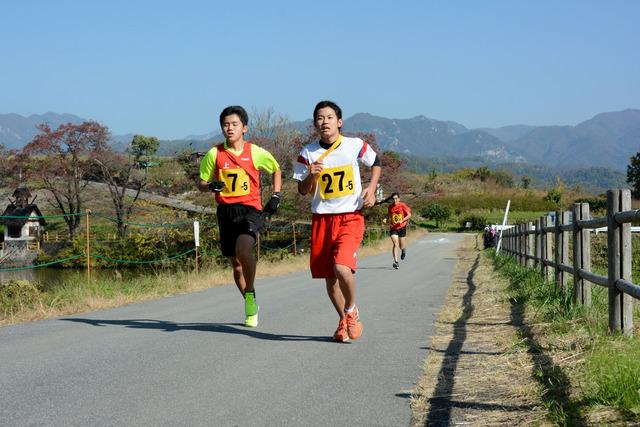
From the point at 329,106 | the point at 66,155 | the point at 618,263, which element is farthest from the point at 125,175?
the point at 618,263

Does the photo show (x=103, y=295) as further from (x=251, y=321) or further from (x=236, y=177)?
(x=236, y=177)

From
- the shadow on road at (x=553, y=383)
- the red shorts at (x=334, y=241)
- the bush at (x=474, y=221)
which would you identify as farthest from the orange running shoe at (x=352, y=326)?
the bush at (x=474, y=221)

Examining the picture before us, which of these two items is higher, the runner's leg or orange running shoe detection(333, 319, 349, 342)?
the runner's leg

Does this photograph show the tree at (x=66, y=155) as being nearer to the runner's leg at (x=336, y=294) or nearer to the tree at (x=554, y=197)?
the runner's leg at (x=336, y=294)

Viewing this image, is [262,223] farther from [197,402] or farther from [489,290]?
[489,290]

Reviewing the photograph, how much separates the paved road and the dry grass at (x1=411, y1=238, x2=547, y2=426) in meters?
0.15

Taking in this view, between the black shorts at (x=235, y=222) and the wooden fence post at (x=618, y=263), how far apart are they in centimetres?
333

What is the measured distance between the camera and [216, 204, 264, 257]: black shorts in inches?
306

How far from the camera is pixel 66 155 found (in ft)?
180

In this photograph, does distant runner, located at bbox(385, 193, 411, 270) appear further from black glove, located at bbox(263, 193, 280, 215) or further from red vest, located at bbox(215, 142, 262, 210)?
black glove, located at bbox(263, 193, 280, 215)

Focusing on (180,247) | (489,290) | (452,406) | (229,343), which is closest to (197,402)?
(452,406)

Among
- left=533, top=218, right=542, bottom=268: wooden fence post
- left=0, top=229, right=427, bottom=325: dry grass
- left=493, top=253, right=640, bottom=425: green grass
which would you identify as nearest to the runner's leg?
left=493, top=253, right=640, bottom=425: green grass

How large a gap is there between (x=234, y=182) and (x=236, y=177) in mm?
53

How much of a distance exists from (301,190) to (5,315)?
15.0 feet
